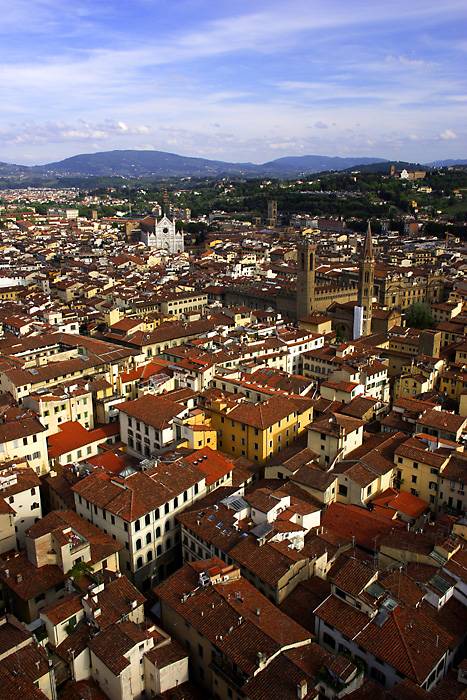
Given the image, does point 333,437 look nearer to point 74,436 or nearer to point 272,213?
point 74,436

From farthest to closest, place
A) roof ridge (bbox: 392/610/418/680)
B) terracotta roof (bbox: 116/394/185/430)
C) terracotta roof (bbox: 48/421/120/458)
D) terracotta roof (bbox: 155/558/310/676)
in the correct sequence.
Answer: terracotta roof (bbox: 48/421/120/458) → terracotta roof (bbox: 116/394/185/430) → terracotta roof (bbox: 155/558/310/676) → roof ridge (bbox: 392/610/418/680)

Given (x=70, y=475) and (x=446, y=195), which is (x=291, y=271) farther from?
(x=446, y=195)

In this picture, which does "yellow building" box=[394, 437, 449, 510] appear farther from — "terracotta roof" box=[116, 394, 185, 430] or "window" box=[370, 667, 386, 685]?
"window" box=[370, 667, 386, 685]

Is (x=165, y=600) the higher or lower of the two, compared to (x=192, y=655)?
higher

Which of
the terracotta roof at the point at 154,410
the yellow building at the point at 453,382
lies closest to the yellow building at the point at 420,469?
the terracotta roof at the point at 154,410

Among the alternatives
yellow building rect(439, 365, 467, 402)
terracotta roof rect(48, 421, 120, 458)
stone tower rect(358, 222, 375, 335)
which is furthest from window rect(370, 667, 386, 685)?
stone tower rect(358, 222, 375, 335)

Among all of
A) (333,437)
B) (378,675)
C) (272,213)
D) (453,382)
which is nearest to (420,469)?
(333,437)

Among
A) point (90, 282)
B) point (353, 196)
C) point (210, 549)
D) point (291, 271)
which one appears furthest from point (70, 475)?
point (353, 196)
